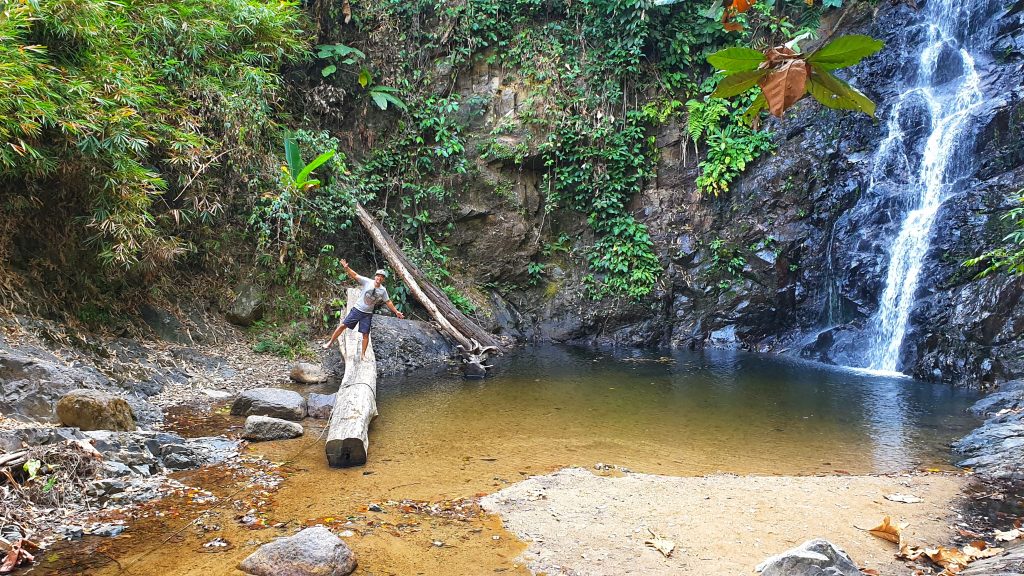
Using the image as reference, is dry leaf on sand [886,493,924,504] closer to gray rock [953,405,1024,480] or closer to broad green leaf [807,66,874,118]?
gray rock [953,405,1024,480]

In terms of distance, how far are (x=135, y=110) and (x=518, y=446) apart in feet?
21.3

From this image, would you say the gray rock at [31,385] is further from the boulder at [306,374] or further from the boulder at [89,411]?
the boulder at [306,374]

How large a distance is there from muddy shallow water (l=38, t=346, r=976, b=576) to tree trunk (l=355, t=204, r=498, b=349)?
1173mm

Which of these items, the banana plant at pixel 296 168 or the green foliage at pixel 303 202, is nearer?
the green foliage at pixel 303 202

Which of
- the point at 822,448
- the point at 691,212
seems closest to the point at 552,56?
the point at 691,212

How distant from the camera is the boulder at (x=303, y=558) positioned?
11.0 ft

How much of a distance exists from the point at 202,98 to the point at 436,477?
7.93 m

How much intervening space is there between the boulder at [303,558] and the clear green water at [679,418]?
2066 millimetres

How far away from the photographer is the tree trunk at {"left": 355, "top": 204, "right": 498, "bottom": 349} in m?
11.5

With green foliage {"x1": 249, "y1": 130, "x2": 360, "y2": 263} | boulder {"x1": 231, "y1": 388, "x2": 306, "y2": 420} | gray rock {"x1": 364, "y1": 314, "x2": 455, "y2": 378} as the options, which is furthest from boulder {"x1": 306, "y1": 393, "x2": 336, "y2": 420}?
green foliage {"x1": 249, "y1": 130, "x2": 360, "y2": 263}

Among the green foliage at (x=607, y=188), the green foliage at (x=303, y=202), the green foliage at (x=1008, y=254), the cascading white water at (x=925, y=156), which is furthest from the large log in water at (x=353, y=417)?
the cascading white water at (x=925, y=156)

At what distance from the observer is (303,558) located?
3.39m

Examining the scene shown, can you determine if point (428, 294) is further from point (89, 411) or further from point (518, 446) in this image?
point (89, 411)

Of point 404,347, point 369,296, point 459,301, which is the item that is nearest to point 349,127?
point 459,301
